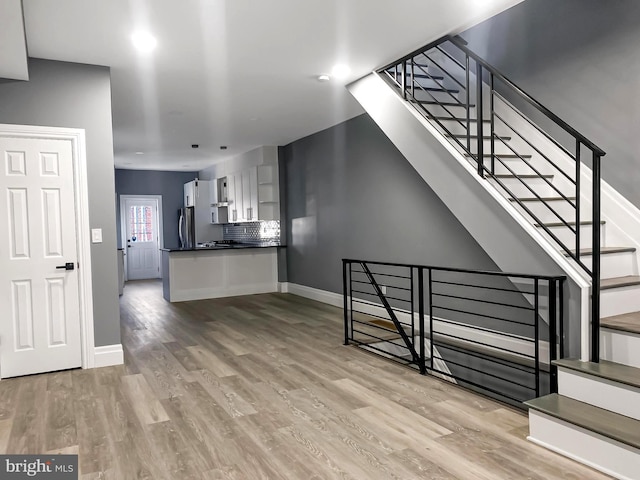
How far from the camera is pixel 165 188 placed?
37.5ft

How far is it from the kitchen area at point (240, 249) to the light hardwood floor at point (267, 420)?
9.70 ft

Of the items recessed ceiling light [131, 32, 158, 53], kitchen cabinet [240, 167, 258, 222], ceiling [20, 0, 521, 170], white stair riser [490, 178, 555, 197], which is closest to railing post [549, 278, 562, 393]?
white stair riser [490, 178, 555, 197]

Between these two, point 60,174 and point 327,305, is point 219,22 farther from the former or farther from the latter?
point 327,305

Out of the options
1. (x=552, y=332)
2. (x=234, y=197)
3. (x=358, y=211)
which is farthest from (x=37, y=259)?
(x=234, y=197)

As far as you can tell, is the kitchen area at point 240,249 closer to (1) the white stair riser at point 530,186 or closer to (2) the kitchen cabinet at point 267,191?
(2) the kitchen cabinet at point 267,191

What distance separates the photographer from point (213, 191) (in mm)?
10156

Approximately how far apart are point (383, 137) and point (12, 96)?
377 centimetres

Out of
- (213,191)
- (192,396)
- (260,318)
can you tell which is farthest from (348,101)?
(213,191)

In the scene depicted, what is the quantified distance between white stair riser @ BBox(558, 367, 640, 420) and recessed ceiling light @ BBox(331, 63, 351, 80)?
3.10 m

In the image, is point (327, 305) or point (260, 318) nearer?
point (260, 318)

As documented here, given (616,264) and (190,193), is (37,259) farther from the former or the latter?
(190,193)

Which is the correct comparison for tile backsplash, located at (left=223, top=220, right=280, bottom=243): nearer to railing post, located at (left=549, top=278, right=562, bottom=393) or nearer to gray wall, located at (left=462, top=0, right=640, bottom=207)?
gray wall, located at (left=462, top=0, right=640, bottom=207)

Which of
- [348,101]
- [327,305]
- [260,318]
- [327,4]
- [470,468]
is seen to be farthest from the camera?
[327,305]

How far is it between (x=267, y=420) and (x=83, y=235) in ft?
7.68
